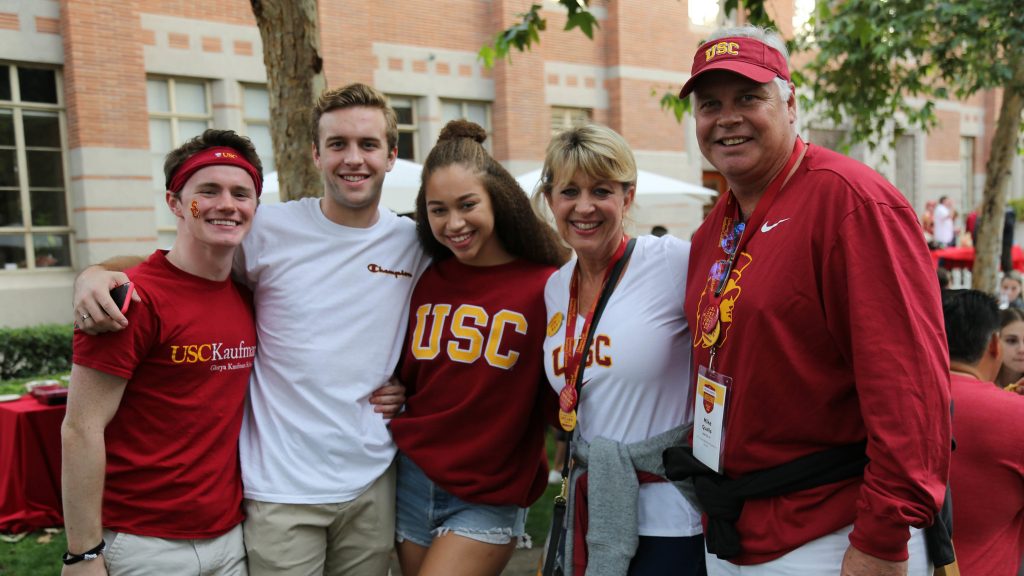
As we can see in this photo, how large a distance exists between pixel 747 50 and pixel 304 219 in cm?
165

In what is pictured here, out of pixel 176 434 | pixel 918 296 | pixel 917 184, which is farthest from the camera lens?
pixel 917 184

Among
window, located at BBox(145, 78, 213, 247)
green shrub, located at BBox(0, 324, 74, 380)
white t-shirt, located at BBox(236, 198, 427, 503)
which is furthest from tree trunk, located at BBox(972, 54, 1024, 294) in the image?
green shrub, located at BBox(0, 324, 74, 380)

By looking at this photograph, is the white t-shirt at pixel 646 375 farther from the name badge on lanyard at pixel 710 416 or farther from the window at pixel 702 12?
the window at pixel 702 12

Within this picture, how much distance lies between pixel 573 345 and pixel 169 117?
447 inches

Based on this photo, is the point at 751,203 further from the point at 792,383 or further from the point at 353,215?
the point at 353,215

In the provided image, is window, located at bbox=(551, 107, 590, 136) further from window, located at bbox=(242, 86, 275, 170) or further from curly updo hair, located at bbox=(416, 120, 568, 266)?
curly updo hair, located at bbox=(416, 120, 568, 266)

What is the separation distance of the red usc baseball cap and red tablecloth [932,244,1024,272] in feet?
39.3

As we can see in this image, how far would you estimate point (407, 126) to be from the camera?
14445mm

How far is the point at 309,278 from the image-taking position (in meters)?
2.67

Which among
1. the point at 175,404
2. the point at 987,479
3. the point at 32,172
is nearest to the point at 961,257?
the point at 987,479

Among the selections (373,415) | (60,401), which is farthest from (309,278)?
(60,401)

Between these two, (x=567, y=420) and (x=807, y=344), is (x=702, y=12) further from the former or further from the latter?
(x=807, y=344)

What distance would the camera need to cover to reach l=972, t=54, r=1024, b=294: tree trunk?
9.01 metres

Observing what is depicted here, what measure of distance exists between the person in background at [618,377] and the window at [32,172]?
36.8ft
